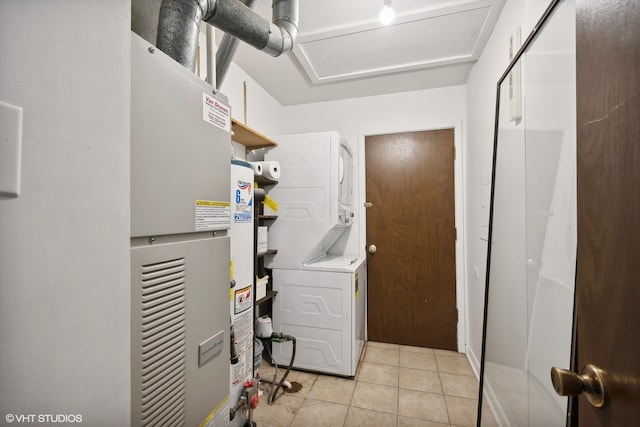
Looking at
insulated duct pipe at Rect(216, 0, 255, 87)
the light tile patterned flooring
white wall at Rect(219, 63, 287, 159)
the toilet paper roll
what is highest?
white wall at Rect(219, 63, 287, 159)

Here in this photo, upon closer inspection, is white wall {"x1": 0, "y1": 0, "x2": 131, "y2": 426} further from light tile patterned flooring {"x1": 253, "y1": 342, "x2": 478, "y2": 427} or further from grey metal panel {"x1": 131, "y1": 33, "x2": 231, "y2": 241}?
light tile patterned flooring {"x1": 253, "y1": 342, "x2": 478, "y2": 427}

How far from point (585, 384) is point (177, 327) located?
92 centimetres

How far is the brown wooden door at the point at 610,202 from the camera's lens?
42 cm

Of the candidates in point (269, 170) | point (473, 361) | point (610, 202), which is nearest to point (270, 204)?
point (269, 170)

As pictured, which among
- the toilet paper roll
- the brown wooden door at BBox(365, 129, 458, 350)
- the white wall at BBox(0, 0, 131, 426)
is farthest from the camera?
the brown wooden door at BBox(365, 129, 458, 350)

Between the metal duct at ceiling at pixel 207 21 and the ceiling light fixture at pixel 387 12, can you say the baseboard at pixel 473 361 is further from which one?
the metal duct at ceiling at pixel 207 21

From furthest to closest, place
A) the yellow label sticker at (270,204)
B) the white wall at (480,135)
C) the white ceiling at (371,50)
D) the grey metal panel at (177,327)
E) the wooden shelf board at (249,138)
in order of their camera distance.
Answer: the yellow label sticker at (270,204) < the wooden shelf board at (249,138) < the white ceiling at (371,50) < the white wall at (480,135) < the grey metal panel at (177,327)

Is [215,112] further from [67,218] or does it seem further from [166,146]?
[67,218]

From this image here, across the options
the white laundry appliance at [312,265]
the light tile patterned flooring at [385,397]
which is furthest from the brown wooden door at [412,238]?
the white laundry appliance at [312,265]

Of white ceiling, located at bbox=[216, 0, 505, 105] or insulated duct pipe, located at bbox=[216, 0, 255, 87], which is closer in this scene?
insulated duct pipe, located at bbox=[216, 0, 255, 87]

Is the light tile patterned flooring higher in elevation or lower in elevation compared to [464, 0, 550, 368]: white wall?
lower

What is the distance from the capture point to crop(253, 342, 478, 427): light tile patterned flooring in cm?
170

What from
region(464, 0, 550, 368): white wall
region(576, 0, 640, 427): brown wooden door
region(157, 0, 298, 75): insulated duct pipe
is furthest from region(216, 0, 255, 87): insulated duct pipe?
region(464, 0, 550, 368): white wall

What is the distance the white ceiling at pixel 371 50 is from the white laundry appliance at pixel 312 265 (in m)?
0.59
